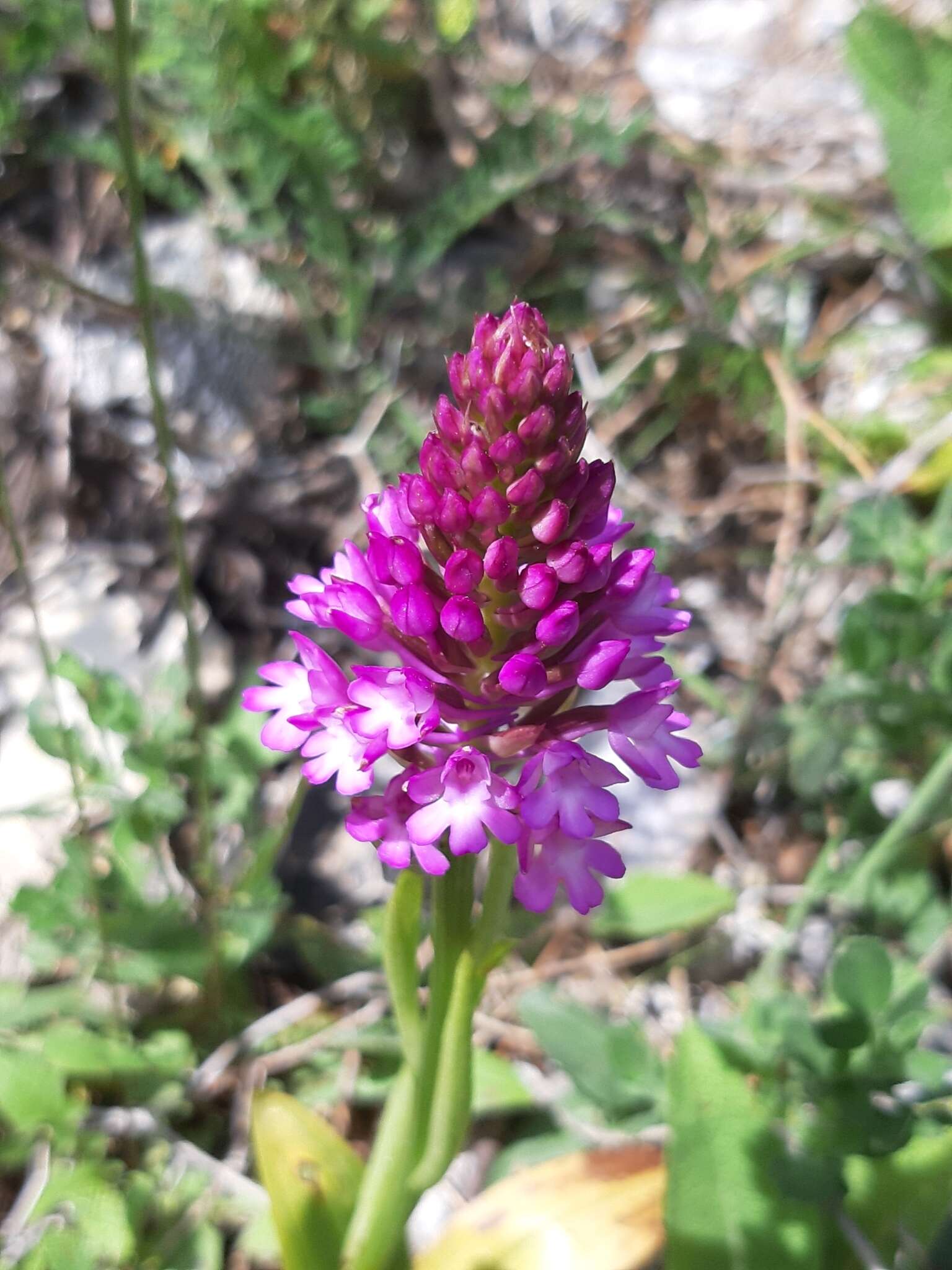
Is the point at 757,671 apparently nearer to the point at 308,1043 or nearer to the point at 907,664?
the point at 907,664

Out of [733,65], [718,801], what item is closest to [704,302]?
[733,65]

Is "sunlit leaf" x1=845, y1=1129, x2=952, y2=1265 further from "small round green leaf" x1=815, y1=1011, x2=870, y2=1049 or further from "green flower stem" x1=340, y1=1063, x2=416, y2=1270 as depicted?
"green flower stem" x1=340, y1=1063, x2=416, y2=1270

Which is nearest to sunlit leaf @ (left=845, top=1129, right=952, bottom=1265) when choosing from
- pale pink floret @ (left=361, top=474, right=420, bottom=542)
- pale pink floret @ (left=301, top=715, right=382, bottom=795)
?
pale pink floret @ (left=301, top=715, right=382, bottom=795)

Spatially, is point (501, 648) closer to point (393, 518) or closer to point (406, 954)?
point (393, 518)

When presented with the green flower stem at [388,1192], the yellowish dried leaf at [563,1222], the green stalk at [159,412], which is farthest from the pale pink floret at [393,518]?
the yellowish dried leaf at [563,1222]

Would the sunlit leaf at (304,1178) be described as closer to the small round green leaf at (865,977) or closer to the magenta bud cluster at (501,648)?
the magenta bud cluster at (501,648)

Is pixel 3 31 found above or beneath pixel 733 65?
beneath

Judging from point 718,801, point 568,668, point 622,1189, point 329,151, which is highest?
point 329,151
